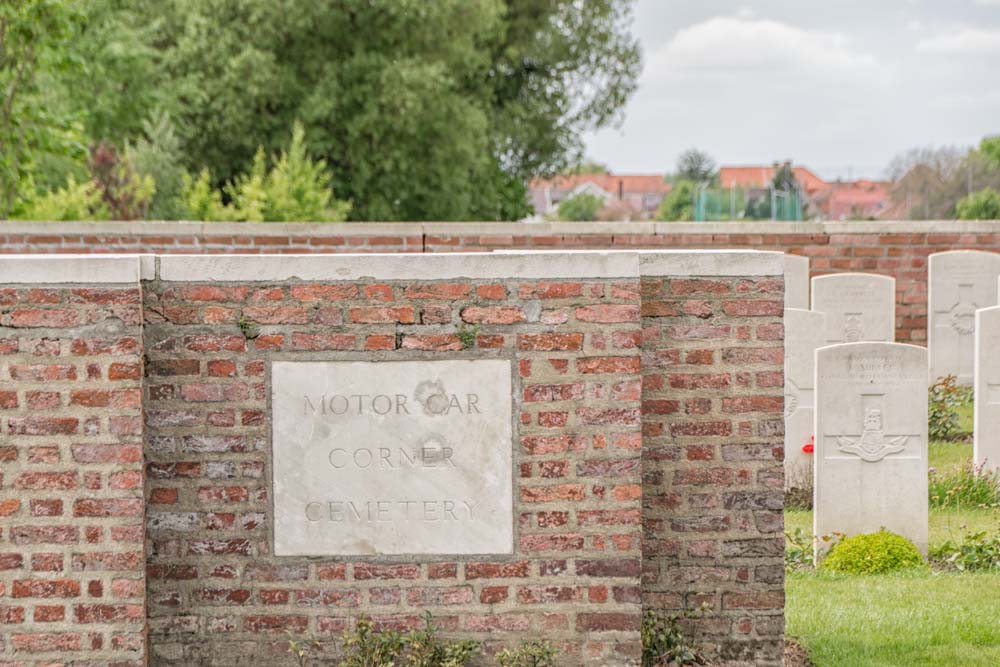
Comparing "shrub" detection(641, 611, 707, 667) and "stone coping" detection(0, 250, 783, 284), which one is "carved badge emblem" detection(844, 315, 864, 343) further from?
"stone coping" detection(0, 250, 783, 284)

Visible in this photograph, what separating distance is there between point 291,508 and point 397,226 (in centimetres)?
704

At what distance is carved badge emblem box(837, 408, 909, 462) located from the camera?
7289mm

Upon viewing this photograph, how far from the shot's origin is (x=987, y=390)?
344 inches

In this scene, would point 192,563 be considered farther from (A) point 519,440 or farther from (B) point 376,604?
(A) point 519,440

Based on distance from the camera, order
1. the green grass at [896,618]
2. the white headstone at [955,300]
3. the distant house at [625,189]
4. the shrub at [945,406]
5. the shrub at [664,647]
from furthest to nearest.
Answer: the distant house at [625,189] < the white headstone at [955,300] < the shrub at [945,406] < the green grass at [896,618] < the shrub at [664,647]

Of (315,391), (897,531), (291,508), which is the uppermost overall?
(315,391)

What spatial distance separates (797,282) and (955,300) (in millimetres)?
1791

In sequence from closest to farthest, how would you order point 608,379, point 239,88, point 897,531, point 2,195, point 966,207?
1. point 608,379
2. point 897,531
3. point 2,195
4. point 239,88
5. point 966,207

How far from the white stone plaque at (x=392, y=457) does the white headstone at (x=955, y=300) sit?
9.29m

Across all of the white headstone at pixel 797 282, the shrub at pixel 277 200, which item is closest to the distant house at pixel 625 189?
the shrub at pixel 277 200

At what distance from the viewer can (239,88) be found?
2208 cm

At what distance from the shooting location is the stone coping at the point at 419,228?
437 inches

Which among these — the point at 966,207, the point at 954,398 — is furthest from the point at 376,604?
the point at 966,207

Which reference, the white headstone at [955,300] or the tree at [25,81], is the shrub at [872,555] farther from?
the tree at [25,81]
